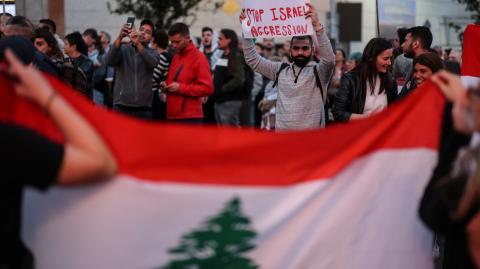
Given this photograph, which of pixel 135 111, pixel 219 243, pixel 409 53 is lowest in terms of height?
pixel 135 111

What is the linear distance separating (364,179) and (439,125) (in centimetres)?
43

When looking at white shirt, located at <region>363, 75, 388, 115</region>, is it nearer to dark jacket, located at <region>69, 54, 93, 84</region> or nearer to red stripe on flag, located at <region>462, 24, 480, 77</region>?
red stripe on flag, located at <region>462, 24, 480, 77</region>

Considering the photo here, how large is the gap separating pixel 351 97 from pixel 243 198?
4.72 metres

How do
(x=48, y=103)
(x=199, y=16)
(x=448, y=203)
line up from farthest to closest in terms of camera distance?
(x=199, y=16)
(x=448, y=203)
(x=48, y=103)

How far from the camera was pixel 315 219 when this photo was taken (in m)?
4.83

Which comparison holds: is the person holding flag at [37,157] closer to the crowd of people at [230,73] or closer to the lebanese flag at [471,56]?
the crowd of people at [230,73]

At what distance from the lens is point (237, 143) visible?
184 inches

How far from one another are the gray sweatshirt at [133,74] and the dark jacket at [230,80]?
412 cm

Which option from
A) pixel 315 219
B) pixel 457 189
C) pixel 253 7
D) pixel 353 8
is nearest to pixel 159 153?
pixel 315 219

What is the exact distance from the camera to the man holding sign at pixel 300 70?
9.11 meters

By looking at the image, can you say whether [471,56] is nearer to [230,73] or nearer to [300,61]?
[300,61]

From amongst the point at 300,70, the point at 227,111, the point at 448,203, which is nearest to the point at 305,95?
the point at 300,70

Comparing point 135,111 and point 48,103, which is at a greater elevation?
point 48,103

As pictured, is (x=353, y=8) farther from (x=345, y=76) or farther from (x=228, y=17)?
(x=345, y=76)
